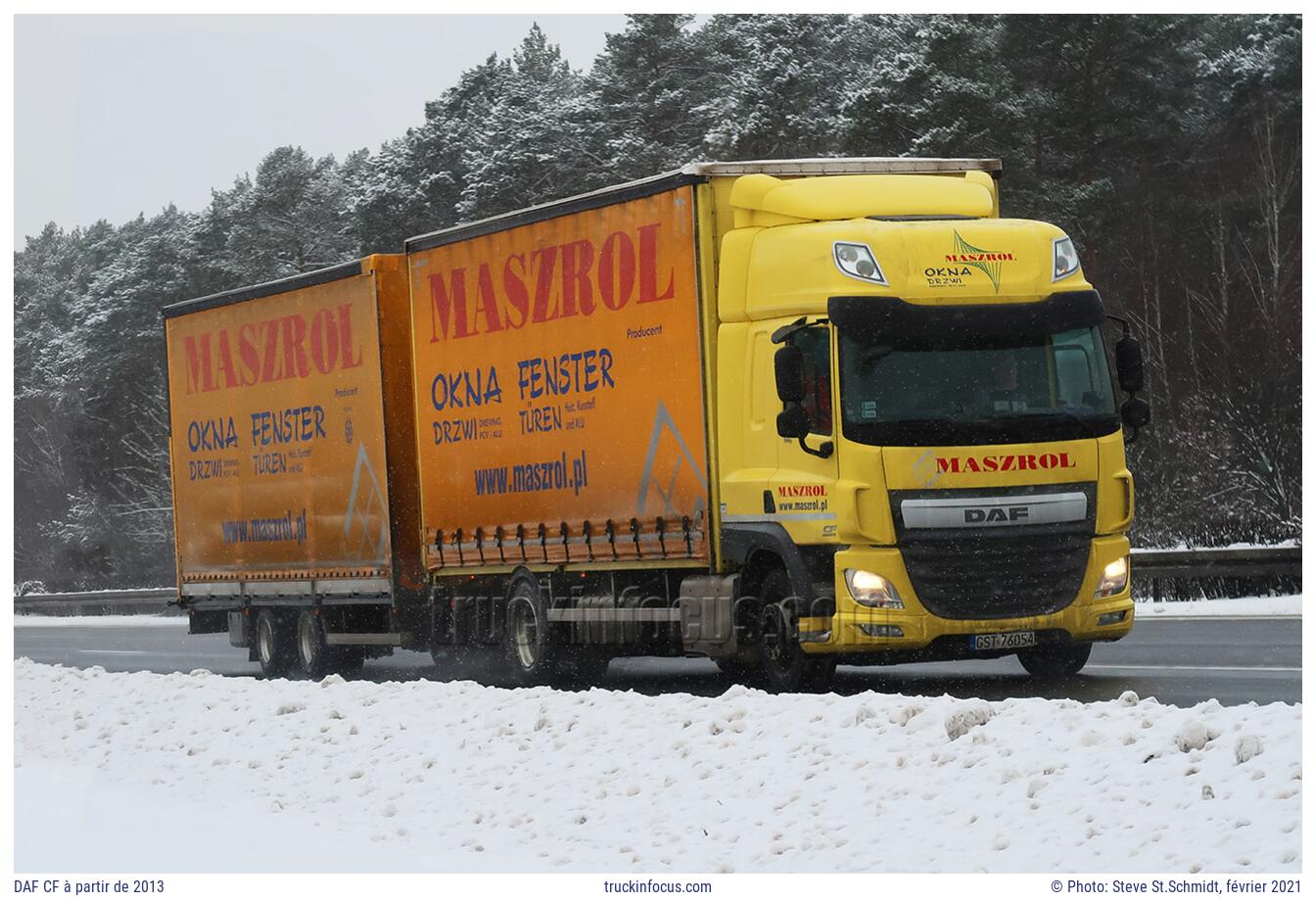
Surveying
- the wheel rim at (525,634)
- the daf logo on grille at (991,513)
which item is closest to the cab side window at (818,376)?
the daf logo on grille at (991,513)

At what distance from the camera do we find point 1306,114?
42.8ft

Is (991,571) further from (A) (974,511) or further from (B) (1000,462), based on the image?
(B) (1000,462)

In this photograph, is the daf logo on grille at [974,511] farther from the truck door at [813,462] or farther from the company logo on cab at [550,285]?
the company logo on cab at [550,285]

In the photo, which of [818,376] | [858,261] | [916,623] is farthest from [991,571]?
[858,261]

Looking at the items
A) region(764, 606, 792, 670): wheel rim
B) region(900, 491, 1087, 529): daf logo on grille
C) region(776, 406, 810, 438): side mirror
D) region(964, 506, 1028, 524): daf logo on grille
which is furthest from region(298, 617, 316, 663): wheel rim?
region(964, 506, 1028, 524): daf logo on grille

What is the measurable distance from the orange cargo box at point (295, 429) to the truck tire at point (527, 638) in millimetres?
1855

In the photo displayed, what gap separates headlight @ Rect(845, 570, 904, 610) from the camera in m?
14.2

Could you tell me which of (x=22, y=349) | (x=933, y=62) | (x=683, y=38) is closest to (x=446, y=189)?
(x=683, y=38)

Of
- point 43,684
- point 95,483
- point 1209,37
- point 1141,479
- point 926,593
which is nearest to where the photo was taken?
point 926,593

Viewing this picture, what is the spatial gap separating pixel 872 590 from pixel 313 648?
8480mm

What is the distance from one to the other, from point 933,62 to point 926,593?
2874 cm

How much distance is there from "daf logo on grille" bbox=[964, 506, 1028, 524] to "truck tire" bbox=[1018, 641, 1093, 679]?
6.04 feet

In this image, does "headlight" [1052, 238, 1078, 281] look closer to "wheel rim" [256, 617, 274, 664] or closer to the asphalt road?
the asphalt road
